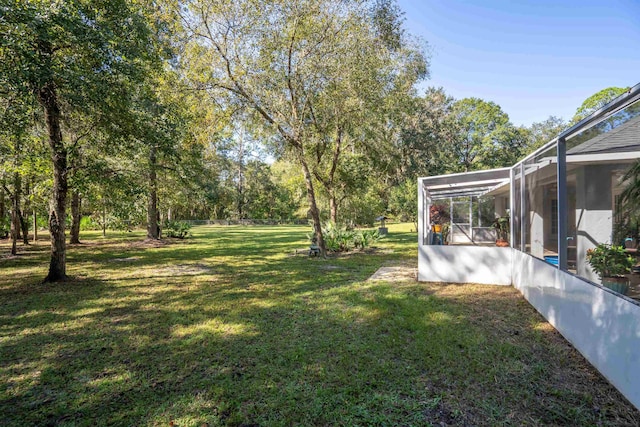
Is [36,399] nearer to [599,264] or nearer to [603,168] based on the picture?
[599,264]

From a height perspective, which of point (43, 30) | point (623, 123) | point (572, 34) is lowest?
point (623, 123)

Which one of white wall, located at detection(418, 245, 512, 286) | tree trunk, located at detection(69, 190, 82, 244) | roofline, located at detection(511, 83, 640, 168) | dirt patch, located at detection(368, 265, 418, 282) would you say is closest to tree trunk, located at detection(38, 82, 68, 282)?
dirt patch, located at detection(368, 265, 418, 282)

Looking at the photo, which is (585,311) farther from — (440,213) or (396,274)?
(440,213)

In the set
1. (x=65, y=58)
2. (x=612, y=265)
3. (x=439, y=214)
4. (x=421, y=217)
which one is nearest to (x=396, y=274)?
(x=421, y=217)

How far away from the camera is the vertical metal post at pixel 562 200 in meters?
3.69

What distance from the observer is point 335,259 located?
11008 millimetres

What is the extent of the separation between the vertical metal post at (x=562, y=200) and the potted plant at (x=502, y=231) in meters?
3.11

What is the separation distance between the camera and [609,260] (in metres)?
2.94

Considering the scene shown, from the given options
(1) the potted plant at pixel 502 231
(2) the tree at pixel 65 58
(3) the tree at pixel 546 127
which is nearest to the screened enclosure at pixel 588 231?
(1) the potted plant at pixel 502 231

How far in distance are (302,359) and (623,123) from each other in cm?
353

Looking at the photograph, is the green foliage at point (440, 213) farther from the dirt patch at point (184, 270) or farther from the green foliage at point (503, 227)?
the dirt patch at point (184, 270)

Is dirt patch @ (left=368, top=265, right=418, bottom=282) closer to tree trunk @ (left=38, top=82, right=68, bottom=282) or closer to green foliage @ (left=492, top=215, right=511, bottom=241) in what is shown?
green foliage @ (left=492, top=215, right=511, bottom=241)

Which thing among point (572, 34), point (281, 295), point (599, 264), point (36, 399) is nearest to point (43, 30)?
point (36, 399)

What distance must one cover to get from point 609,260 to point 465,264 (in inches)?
166
